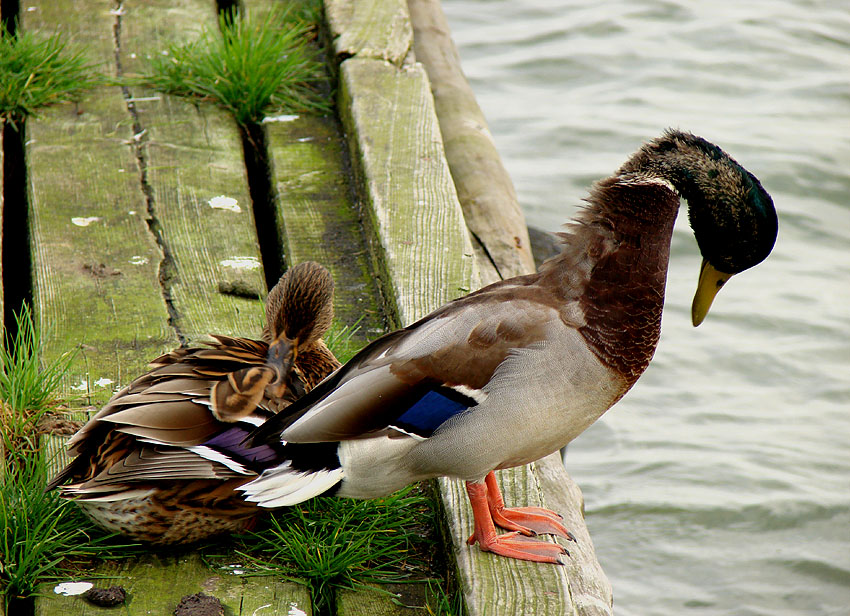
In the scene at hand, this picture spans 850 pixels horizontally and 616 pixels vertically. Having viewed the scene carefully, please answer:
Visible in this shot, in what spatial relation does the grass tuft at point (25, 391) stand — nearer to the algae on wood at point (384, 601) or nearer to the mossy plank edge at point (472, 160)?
the algae on wood at point (384, 601)

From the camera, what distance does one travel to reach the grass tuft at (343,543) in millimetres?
2666

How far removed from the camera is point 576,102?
29.9 feet

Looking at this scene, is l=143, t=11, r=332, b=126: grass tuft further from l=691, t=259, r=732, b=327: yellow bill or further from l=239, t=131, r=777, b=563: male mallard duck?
l=691, t=259, r=732, b=327: yellow bill

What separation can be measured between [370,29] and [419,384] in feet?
8.95

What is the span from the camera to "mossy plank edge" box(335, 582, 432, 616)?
2602 millimetres

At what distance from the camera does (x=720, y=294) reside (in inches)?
283

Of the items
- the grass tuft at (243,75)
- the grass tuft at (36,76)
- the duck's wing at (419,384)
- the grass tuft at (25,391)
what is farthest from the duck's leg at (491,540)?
the grass tuft at (36,76)

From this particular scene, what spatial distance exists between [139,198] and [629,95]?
6.07 metres

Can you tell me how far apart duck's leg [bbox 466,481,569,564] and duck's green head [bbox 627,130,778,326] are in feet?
3.00

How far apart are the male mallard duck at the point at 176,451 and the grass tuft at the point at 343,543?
116 mm

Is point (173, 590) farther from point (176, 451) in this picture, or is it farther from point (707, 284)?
point (707, 284)

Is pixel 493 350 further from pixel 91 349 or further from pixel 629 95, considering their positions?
pixel 629 95

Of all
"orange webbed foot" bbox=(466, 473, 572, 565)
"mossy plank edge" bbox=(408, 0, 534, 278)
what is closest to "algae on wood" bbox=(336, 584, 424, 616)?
→ "orange webbed foot" bbox=(466, 473, 572, 565)

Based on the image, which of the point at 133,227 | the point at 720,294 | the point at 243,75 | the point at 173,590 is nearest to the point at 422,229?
the point at 133,227
